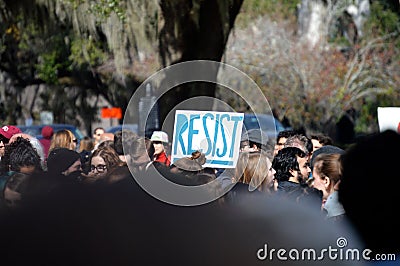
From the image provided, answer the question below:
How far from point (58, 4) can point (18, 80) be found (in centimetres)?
1268

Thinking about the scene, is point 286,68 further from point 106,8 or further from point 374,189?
point 374,189

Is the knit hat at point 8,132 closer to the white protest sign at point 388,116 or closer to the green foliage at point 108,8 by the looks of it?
the white protest sign at point 388,116

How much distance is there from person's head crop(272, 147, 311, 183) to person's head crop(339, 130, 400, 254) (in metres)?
3.34

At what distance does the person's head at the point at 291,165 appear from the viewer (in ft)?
16.7

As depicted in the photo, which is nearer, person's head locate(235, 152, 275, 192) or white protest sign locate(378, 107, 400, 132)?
person's head locate(235, 152, 275, 192)

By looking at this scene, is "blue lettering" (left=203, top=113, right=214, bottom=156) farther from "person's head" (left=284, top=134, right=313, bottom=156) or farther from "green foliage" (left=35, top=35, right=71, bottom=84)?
"green foliage" (left=35, top=35, right=71, bottom=84)

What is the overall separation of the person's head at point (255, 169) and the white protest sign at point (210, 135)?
0.10 metres

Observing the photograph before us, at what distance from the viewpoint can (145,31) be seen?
45.8 feet

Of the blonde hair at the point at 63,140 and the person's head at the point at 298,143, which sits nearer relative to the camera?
the person's head at the point at 298,143

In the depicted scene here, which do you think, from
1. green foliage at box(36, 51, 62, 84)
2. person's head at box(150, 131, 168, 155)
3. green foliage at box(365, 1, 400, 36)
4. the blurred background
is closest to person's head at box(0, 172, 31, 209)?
person's head at box(150, 131, 168, 155)

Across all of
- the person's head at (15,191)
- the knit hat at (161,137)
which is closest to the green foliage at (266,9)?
the knit hat at (161,137)

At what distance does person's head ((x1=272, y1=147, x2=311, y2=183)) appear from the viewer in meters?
5.09

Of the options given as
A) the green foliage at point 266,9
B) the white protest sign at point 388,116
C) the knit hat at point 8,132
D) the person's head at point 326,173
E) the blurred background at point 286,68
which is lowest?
the person's head at point 326,173

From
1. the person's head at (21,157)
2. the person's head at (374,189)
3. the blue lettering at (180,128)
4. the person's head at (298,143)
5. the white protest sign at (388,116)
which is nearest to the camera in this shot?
the person's head at (374,189)
